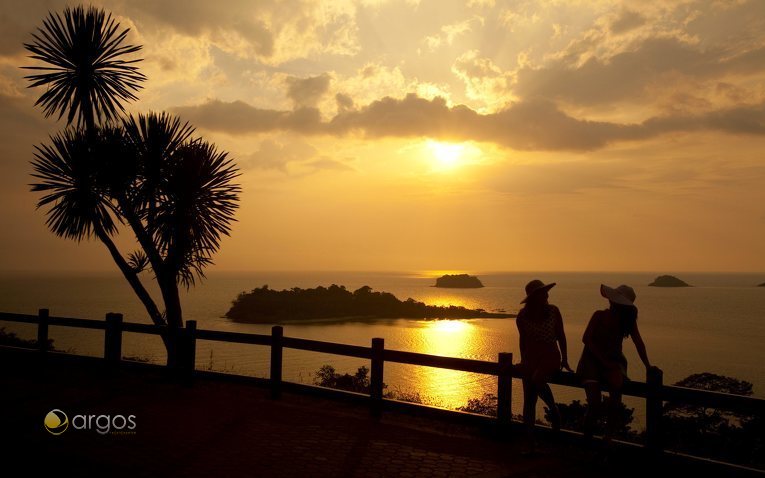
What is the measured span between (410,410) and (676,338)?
3880 inches

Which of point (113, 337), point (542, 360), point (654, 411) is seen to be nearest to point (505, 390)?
point (542, 360)

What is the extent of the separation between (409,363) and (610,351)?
10.2 ft

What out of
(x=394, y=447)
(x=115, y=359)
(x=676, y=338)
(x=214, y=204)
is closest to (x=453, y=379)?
(x=214, y=204)

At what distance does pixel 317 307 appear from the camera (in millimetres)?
98938

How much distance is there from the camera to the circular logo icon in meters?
7.77

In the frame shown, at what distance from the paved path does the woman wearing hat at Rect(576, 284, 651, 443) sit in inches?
29.5

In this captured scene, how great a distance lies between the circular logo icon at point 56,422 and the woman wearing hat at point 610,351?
22.3 feet

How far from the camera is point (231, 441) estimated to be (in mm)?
7398

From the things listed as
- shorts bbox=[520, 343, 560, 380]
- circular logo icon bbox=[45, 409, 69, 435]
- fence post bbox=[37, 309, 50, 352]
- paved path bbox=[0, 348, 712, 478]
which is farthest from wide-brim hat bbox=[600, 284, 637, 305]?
fence post bbox=[37, 309, 50, 352]

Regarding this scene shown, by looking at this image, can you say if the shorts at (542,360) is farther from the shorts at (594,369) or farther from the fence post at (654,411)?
the fence post at (654,411)

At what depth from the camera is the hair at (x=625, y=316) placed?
641 cm

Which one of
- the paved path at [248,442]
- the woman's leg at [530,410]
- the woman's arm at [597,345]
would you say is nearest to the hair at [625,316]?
the woman's arm at [597,345]

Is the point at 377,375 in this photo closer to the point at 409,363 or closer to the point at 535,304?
the point at 409,363

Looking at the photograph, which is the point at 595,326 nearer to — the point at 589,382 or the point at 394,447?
the point at 589,382
